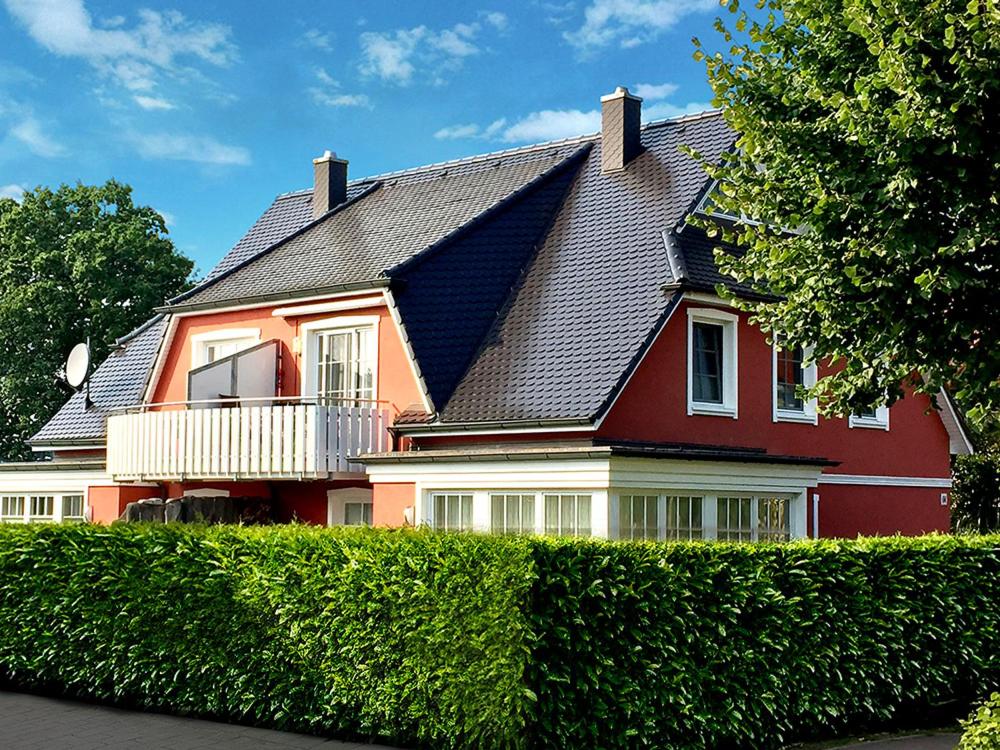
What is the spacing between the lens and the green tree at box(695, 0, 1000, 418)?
11.4 metres

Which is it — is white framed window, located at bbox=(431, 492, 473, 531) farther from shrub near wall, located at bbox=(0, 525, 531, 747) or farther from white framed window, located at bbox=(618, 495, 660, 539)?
shrub near wall, located at bbox=(0, 525, 531, 747)

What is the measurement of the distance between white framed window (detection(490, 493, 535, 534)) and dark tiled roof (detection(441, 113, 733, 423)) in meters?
1.30

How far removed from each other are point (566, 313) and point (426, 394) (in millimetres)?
2675

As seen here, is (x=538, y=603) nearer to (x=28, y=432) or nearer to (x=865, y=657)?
(x=865, y=657)

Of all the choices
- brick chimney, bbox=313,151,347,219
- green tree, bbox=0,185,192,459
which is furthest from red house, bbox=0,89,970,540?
green tree, bbox=0,185,192,459

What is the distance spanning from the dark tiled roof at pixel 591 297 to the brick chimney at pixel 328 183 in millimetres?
6775

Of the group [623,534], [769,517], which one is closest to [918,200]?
[623,534]

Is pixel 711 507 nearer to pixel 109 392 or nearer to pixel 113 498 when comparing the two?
pixel 113 498

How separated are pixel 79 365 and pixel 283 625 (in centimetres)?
1663

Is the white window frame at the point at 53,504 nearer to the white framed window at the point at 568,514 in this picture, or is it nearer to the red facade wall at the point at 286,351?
the red facade wall at the point at 286,351

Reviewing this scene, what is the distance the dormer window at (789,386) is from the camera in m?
22.7

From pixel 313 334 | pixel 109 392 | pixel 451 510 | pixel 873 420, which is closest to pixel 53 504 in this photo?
pixel 109 392

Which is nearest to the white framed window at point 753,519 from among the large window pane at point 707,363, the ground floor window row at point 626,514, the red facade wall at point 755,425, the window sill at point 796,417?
the ground floor window row at point 626,514

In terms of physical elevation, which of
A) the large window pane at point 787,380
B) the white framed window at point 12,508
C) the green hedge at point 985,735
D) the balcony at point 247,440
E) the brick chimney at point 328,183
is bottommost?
the green hedge at point 985,735
